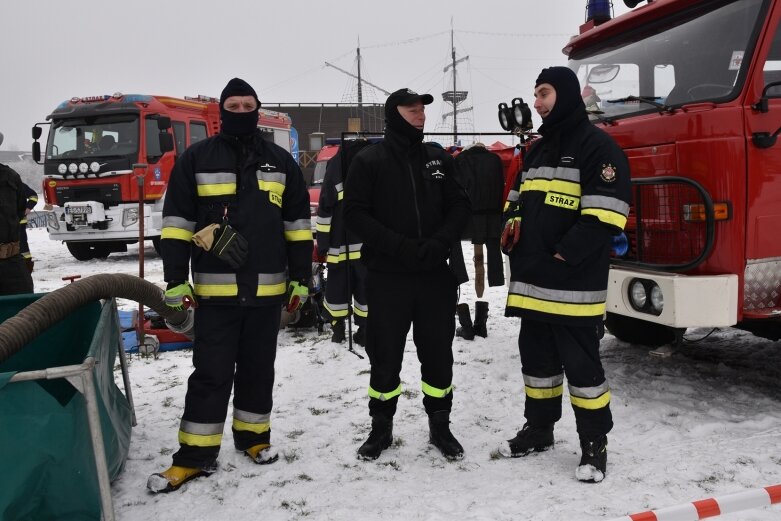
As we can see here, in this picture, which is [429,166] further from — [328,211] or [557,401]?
[328,211]

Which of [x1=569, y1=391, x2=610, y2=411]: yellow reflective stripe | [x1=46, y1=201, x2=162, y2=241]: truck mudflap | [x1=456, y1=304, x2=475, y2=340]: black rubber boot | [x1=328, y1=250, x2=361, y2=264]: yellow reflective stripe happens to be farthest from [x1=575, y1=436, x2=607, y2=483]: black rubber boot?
[x1=46, y1=201, x2=162, y2=241]: truck mudflap

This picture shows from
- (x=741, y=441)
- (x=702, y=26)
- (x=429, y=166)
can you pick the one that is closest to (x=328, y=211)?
(x=429, y=166)

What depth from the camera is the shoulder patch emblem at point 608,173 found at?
3.03 metres

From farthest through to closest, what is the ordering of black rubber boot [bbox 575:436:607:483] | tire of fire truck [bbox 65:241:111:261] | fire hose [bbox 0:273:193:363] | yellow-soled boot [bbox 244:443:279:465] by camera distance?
tire of fire truck [bbox 65:241:111:261], yellow-soled boot [bbox 244:443:279:465], black rubber boot [bbox 575:436:607:483], fire hose [bbox 0:273:193:363]

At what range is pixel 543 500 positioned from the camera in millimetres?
2982

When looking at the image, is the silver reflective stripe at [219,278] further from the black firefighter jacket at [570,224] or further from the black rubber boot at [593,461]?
the black rubber boot at [593,461]

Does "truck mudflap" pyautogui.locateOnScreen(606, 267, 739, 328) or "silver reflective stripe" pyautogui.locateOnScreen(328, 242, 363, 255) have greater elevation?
"silver reflective stripe" pyautogui.locateOnScreen(328, 242, 363, 255)

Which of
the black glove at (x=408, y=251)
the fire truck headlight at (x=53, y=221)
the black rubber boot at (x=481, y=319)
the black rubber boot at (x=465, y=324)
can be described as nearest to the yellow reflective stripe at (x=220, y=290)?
the black glove at (x=408, y=251)

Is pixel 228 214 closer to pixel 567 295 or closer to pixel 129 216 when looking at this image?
pixel 567 295

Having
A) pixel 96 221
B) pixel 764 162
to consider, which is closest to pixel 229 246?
pixel 764 162

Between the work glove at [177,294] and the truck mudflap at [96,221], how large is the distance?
8.90 m

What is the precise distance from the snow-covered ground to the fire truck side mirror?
711 cm

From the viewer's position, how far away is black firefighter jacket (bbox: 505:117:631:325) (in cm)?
305

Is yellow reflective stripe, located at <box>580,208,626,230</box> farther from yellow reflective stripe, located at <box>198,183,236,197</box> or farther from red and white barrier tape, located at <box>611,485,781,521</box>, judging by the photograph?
yellow reflective stripe, located at <box>198,183,236,197</box>
